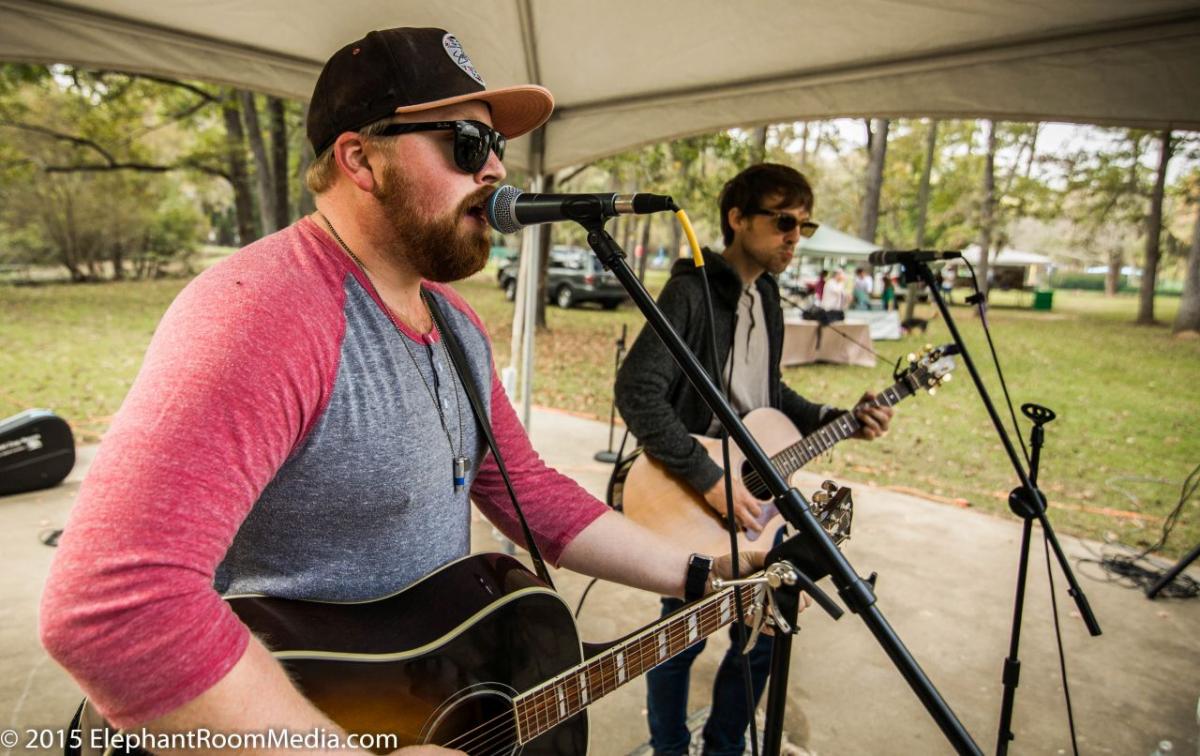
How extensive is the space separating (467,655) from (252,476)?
0.64 m

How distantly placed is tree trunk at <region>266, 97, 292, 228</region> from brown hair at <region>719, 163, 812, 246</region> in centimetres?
1019

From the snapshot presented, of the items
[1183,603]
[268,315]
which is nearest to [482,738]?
[268,315]

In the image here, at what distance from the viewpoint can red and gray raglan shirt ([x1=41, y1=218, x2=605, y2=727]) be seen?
90 cm

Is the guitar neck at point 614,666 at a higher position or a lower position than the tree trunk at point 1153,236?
lower

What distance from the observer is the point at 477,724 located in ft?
4.68

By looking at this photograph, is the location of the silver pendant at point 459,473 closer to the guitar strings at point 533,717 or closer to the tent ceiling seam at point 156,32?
the guitar strings at point 533,717

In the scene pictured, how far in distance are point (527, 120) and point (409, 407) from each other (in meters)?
0.84

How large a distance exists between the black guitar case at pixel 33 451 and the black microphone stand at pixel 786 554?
5459mm

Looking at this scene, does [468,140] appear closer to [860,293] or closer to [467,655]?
[467,655]

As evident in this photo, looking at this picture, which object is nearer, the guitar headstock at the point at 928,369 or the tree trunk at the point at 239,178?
the guitar headstock at the point at 928,369

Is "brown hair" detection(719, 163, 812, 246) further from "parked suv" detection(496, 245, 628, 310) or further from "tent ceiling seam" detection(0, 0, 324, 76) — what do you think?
"parked suv" detection(496, 245, 628, 310)

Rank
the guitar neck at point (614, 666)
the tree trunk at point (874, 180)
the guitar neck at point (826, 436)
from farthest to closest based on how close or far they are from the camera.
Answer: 1. the tree trunk at point (874, 180)
2. the guitar neck at point (826, 436)
3. the guitar neck at point (614, 666)

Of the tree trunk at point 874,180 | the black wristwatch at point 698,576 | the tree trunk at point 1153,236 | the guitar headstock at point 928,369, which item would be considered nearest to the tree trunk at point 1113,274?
the tree trunk at point 1153,236

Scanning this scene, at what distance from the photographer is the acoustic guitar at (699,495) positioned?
266 cm
